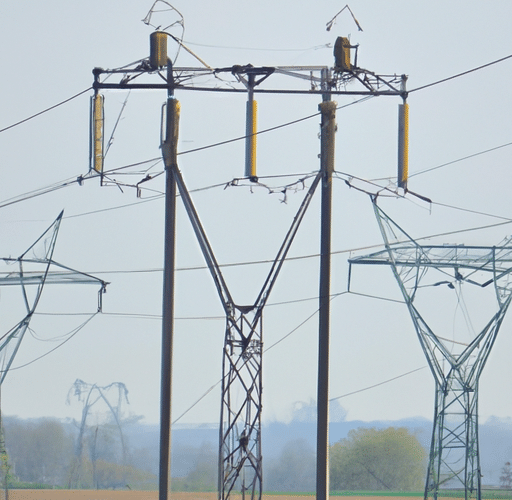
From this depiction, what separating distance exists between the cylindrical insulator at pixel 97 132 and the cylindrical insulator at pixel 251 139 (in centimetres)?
333

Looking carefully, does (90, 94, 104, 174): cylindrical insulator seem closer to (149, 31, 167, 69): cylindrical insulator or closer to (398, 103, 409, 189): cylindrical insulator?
(149, 31, 167, 69): cylindrical insulator

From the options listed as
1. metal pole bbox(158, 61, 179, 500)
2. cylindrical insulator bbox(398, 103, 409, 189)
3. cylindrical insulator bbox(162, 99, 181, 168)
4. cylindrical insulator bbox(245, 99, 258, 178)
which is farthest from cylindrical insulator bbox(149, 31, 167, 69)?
cylindrical insulator bbox(398, 103, 409, 189)

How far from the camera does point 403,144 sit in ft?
91.5

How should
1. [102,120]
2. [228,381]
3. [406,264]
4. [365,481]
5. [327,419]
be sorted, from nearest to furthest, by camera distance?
1. [327,419]
2. [228,381]
3. [102,120]
4. [406,264]
5. [365,481]

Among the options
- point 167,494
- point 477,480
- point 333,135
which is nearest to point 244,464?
point 167,494

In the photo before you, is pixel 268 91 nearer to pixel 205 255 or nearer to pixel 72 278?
pixel 205 255

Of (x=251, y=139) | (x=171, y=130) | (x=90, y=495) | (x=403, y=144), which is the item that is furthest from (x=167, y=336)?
(x=90, y=495)

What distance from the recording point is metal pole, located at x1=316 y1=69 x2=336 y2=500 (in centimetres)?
2428

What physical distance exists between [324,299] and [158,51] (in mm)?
6900

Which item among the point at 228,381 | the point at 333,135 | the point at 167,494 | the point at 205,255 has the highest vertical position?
the point at 333,135

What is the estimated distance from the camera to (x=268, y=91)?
27.1 metres

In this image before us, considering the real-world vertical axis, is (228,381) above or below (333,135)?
below

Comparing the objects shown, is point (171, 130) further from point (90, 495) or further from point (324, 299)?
point (90, 495)

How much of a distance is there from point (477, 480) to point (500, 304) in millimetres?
5591
